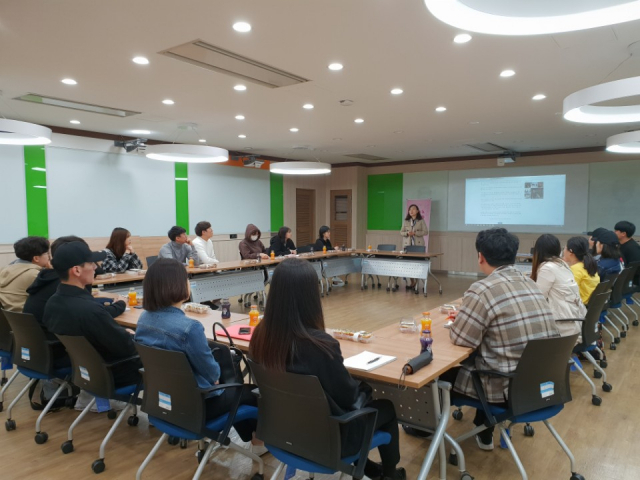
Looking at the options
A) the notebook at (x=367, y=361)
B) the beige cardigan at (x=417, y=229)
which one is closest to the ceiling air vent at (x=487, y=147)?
the beige cardigan at (x=417, y=229)

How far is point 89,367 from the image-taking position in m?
2.61

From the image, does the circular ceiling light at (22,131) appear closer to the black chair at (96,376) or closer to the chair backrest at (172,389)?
the black chair at (96,376)

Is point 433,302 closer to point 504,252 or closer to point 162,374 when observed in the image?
point 504,252

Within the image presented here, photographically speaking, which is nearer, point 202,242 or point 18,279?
point 18,279

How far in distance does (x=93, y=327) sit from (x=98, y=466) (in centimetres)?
82

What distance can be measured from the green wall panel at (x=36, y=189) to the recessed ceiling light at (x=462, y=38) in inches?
282

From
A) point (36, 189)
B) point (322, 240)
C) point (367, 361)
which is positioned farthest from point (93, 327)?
point (322, 240)

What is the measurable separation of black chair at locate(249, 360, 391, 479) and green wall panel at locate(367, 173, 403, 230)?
430 inches

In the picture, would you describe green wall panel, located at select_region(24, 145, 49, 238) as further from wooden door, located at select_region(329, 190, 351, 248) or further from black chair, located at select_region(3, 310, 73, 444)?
wooden door, located at select_region(329, 190, 351, 248)

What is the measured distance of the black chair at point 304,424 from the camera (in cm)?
176

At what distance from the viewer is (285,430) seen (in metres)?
1.90

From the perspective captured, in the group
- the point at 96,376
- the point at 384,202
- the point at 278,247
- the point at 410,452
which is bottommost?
the point at 410,452

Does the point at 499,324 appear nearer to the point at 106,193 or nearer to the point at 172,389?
the point at 172,389

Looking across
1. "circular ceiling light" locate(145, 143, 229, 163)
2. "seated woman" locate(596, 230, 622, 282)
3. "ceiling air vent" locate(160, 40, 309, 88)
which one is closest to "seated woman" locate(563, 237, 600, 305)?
"seated woman" locate(596, 230, 622, 282)
